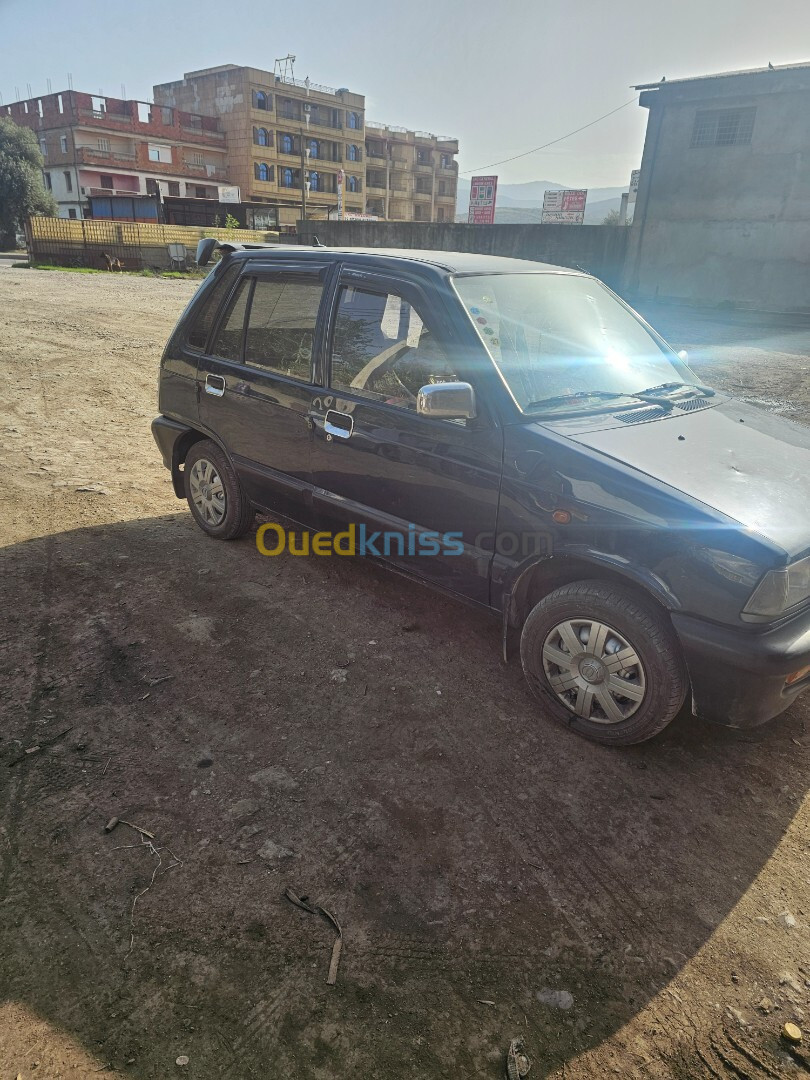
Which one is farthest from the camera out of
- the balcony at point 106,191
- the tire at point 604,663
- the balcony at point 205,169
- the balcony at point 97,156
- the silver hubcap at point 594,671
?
the balcony at point 205,169

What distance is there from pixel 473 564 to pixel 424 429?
70cm

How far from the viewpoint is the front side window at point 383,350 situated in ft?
11.2

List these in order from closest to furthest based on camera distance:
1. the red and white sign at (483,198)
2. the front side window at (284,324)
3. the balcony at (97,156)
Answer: the front side window at (284,324) → the red and white sign at (483,198) → the balcony at (97,156)

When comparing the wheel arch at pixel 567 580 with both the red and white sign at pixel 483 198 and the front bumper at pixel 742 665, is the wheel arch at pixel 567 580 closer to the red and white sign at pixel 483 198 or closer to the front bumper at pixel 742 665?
the front bumper at pixel 742 665

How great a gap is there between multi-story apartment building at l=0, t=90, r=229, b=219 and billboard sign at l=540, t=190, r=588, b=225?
2734 cm

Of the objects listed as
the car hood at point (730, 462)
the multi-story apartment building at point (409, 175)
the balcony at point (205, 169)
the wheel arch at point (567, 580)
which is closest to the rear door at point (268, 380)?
the wheel arch at point (567, 580)

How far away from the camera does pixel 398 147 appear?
7406cm

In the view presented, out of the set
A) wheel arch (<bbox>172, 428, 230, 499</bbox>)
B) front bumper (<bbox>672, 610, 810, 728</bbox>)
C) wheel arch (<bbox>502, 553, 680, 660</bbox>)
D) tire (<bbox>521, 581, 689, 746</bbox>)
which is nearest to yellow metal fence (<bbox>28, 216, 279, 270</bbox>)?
wheel arch (<bbox>172, 428, 230, 499</bbox>)

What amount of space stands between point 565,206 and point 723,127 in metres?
21.1

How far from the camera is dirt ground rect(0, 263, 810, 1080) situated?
189 cm

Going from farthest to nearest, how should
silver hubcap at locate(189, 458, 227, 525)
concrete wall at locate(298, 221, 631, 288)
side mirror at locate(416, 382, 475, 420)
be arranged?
1. concrete wall at locate(298, 221, 631, 288)
2. silver hubcap at locate(189, 458, 227, 525)
3. side mirror at locate(416, 382, 475, 420)

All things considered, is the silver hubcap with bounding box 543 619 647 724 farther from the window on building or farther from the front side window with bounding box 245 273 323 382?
the window on building

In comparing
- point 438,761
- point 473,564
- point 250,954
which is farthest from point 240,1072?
point 473,564

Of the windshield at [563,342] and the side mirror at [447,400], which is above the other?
the windshield at [563,342]
